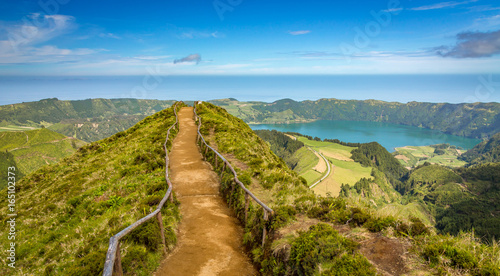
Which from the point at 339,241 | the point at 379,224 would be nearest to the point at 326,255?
the point at 339,241

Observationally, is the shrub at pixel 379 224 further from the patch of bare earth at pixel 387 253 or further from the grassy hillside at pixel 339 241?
the patch of bare earth at pixel 387 253

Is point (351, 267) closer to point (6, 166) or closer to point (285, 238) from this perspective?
point (285, 238)

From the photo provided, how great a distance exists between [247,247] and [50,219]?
40.2 feet

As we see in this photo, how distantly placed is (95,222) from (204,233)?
17.4ft

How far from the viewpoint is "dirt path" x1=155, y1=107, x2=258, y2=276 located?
847 centimetres

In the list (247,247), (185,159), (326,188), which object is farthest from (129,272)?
(326,188)

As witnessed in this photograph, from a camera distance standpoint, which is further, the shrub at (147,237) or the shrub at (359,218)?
the shrub at (359,218)

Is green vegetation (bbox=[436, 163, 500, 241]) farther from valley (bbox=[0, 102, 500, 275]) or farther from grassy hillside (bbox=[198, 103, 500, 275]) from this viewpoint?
grassy hillside (bbox=[198, 103, 500, 275])

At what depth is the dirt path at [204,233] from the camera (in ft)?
27.8

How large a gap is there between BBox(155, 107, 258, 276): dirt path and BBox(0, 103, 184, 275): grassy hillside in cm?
66

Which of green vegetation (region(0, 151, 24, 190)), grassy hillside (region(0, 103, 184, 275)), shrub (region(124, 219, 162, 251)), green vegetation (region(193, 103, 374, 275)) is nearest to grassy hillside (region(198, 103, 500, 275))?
green vegetation (region(193, 103, 374, 275))

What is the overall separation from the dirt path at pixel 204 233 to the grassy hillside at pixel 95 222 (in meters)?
0.66

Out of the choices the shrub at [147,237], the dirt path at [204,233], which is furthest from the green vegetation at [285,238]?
the shrub at [147,237]

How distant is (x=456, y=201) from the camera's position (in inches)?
7392
